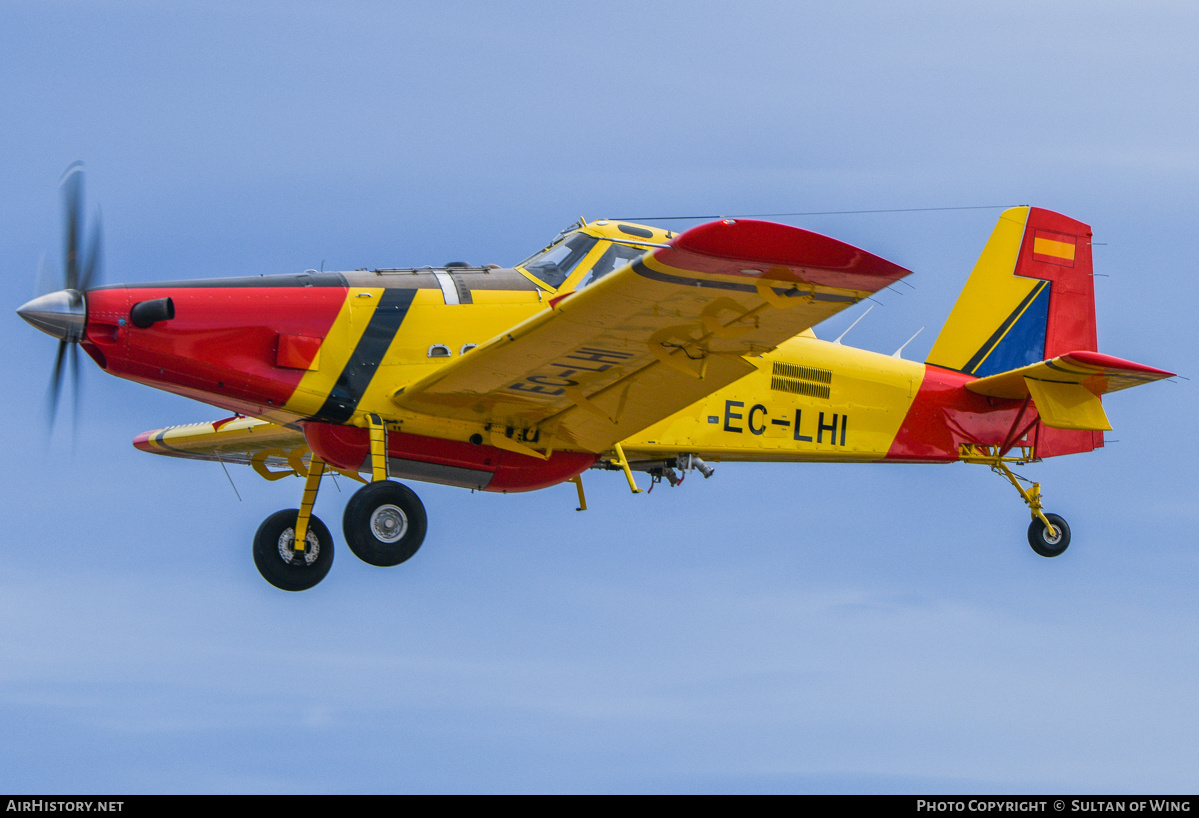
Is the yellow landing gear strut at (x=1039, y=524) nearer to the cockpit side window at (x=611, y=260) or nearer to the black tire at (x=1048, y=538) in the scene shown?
the black tire at (x=1048, y=538)

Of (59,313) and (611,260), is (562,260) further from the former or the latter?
(59,313)

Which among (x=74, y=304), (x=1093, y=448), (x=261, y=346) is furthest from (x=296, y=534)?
(x=1093, y=448)

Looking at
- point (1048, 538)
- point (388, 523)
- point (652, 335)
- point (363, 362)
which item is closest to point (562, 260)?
point (363, 362)

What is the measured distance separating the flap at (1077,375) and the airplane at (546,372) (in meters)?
0.03

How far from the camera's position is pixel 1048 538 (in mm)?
15273

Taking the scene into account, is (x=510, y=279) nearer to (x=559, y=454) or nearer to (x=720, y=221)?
(x=559, y=454)

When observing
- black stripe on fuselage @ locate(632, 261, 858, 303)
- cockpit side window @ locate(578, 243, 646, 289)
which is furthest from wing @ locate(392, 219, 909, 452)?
cockpit side window @ locate(578, 243, 646, 289)

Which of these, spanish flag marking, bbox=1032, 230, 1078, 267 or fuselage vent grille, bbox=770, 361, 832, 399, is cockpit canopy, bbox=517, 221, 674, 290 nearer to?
fuselage vent grille, bbox=770, 361, 832, 399

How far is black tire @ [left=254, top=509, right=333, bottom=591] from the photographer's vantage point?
13.0m

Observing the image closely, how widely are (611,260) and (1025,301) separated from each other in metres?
5.69

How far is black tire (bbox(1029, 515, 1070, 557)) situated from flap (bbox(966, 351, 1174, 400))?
1.45m

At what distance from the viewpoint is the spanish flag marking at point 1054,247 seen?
16.2 metres

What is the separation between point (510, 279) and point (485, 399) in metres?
1.18

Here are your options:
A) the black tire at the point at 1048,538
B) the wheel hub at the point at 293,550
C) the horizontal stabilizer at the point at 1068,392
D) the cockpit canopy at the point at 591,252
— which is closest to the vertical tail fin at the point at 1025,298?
the horizontal stabilizer at the point at 1068,392
